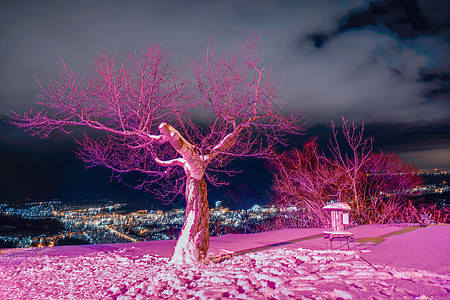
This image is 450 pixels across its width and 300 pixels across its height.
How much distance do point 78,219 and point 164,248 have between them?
4139cm

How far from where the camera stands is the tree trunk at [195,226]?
5.99 metres

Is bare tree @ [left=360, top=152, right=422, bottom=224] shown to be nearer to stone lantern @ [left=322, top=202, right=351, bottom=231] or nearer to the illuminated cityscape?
the illuminated cityscape

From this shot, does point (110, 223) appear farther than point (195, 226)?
Yes

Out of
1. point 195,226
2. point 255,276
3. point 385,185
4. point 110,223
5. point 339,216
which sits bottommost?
point 110,223

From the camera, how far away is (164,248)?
25.7 feet

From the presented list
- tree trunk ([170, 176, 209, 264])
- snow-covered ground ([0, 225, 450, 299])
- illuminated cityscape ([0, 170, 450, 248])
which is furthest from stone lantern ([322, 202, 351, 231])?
illuminated cityscape ([0, 170, 450, 248])

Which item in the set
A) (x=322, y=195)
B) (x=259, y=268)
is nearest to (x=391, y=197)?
(x=322, y=195)

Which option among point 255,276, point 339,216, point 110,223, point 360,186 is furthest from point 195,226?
point 110,223

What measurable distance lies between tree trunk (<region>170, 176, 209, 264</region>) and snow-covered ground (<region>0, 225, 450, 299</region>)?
0.48 m

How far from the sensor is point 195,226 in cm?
615

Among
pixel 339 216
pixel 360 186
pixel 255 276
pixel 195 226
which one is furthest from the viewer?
pixel 360 186

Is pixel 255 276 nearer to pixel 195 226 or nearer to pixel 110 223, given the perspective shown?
pixel 195 226

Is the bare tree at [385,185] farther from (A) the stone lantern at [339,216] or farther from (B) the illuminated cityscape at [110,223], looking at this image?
(A) the stone lantern at [339,216]

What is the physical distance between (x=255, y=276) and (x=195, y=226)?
229 cm
